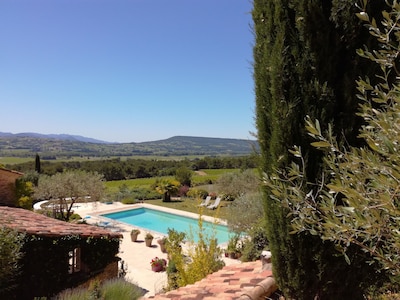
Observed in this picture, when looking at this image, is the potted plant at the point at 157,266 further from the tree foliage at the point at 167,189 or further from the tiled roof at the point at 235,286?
the tree foliage at the point at 167,189

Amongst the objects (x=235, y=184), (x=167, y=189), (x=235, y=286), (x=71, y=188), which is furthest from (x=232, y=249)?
(x=167, y=189)

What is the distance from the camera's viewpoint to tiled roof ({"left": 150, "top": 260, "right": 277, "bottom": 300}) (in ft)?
15.2

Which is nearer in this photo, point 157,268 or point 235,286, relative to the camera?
point 235,286

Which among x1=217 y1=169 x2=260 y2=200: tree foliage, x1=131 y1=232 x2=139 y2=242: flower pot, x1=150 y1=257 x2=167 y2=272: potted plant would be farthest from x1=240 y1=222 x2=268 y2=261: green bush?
x1=217 y1=169 x2=260 y2=200: tree foliage

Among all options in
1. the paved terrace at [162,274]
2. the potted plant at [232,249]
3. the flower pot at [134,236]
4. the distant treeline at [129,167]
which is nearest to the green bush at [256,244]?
the paved terrace at [162,274]

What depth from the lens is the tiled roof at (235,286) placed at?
464cm

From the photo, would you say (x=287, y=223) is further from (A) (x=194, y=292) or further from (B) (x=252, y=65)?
(A) (x=194, y=292)

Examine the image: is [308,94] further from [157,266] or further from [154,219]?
[154,219]

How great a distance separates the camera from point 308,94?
11.7 ft

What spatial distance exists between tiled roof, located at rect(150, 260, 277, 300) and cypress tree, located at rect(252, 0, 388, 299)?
0.84 meters

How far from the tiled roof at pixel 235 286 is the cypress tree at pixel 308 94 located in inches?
33.1

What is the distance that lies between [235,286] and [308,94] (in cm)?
364

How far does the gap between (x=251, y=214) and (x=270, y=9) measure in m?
11.5

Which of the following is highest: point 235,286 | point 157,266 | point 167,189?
point 235,286
